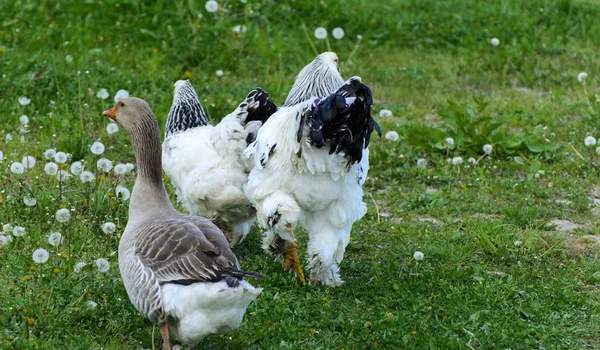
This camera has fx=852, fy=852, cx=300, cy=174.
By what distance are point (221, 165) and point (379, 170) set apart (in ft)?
8.66

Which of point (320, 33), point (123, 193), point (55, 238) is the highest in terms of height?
point (55, 238)

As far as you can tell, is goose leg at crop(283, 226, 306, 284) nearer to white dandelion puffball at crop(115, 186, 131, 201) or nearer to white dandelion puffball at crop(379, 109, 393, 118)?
white dandelion puffball at crop(115, 186, 131, 201)

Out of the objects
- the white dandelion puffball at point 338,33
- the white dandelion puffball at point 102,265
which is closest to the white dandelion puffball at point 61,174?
the white dandelion puffball at point 102,265

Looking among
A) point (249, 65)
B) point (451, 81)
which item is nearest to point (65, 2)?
point (249, 65)

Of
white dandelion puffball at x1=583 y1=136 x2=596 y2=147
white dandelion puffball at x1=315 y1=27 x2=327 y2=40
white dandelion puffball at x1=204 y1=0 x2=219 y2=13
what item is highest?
white dandelion puffball at x1=204 y1=0 x2=219 y2=13

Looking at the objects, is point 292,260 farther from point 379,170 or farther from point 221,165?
point 379,170

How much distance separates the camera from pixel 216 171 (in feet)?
20.3

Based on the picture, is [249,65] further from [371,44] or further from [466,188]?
[466,188]

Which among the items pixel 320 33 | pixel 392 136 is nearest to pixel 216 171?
pixel 392 136

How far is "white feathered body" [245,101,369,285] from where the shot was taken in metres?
5.59

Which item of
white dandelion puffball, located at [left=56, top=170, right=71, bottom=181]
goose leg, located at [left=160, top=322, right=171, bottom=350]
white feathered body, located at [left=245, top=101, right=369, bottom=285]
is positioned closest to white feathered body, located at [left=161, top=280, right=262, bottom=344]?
goose leg, located at [left=160, top=322, right=171, bottom=350]

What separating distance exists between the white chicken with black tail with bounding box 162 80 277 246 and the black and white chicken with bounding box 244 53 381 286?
257mm

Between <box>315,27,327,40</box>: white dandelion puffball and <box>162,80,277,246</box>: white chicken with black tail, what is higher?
<box>162,80,277,246</box>: white chicken with black tail

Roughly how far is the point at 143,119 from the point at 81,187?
5.98 feet
